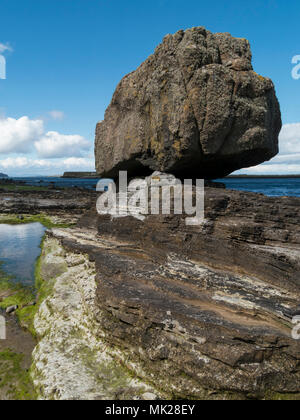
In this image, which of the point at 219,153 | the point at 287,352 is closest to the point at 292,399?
the point at 287,352

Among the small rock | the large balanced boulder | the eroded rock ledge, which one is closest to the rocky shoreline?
the eroded rock ledge

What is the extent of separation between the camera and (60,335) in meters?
10.2

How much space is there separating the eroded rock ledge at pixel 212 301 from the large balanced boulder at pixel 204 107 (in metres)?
2.55

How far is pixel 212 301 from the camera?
8.95 m

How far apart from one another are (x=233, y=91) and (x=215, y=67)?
4.13 ft

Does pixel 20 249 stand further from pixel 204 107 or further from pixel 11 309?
pixel 204 107

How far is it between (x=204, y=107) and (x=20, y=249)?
1890cm

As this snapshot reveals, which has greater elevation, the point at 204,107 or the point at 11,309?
the point at 204,107

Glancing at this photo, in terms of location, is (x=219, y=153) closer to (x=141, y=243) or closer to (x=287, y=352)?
(x=141, y=243)

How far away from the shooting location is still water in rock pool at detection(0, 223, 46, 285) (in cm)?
1822

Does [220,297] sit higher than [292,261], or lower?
lower

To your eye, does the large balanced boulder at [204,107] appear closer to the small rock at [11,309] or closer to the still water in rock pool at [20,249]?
the small rock at [11,309]

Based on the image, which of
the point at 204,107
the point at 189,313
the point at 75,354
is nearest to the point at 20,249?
the point at 75,354
